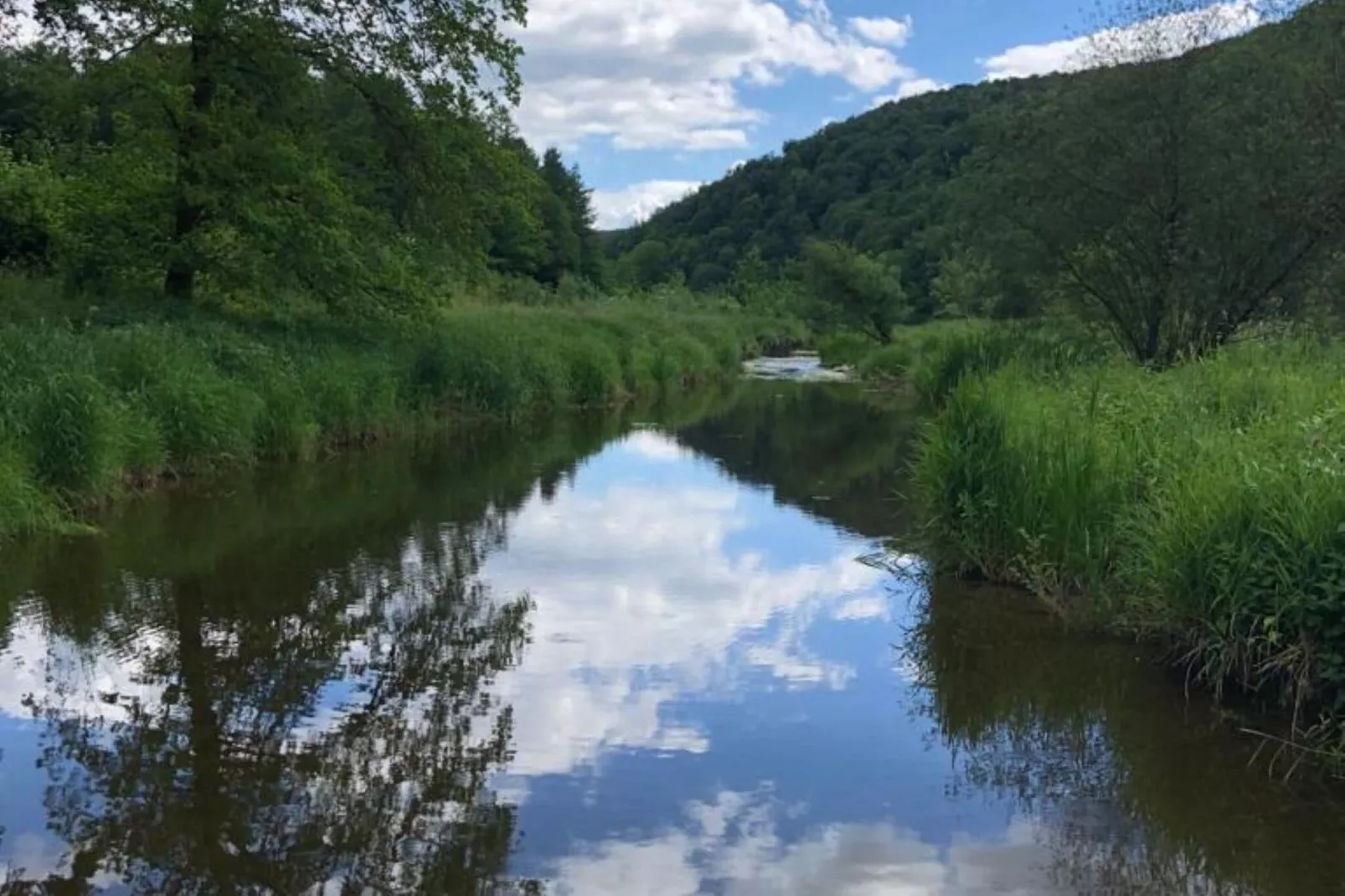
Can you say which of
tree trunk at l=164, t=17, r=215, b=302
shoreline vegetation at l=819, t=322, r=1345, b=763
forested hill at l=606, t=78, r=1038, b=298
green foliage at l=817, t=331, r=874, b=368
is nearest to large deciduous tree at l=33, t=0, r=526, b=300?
tree trunk at l=164, t=17, r=215, b=302

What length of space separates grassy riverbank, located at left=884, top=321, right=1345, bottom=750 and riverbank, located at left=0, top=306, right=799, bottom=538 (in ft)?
23.5

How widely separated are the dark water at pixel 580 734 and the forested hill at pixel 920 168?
29.5 feet

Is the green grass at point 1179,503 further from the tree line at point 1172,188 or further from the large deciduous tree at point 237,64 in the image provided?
the large deciduous tree at point 237,64

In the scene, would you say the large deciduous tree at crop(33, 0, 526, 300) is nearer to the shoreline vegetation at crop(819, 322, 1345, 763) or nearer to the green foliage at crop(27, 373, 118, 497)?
the green foliage at crop(27, 373, 118, 497)

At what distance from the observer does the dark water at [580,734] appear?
172 inches

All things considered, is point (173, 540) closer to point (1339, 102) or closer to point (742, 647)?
point (742, 647)

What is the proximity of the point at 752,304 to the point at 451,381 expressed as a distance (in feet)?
136

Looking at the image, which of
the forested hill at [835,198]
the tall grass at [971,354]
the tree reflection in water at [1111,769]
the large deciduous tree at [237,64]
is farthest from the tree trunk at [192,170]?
the forested hill at [835,198]

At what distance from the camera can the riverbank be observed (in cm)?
983

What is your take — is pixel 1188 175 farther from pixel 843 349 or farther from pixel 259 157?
pixel 843 349

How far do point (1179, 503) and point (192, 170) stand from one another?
13733 mm

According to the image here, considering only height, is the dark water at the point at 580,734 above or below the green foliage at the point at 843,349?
below

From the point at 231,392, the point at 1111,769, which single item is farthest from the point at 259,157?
the point at 1111,769

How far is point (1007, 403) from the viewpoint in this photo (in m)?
9.02
